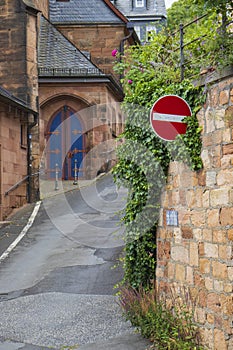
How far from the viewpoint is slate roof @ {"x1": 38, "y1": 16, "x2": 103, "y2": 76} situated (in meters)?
29.3

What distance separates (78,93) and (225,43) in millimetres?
21788

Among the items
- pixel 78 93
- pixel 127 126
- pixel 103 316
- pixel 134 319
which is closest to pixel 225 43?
pixel 127 126

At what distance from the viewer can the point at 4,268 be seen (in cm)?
1399

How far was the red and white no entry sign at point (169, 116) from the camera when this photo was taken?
8.00 m

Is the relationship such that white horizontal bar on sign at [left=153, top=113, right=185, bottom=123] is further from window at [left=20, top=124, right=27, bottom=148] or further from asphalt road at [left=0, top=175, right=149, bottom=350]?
window at [left=20, top=124, right=27, bottom=148]

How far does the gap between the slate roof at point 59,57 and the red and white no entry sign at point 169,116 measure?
21.1 metres

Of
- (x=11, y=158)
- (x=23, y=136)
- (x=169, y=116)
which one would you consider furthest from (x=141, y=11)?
(x=169, y=116)

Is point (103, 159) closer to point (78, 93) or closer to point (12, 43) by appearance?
point (78, 93)

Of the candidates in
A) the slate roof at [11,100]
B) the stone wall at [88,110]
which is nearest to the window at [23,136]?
the slate roof at [11,100]

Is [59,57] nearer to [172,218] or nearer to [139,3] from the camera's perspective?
[172,218]

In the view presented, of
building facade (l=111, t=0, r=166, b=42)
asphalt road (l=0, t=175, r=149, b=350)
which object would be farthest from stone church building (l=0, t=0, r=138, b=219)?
building facade (l=111, t=0, r=166, b=42)

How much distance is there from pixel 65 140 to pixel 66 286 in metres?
18.1

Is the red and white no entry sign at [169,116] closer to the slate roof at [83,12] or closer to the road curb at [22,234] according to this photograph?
the road curb at [22,234]

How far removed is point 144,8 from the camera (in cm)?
5466
